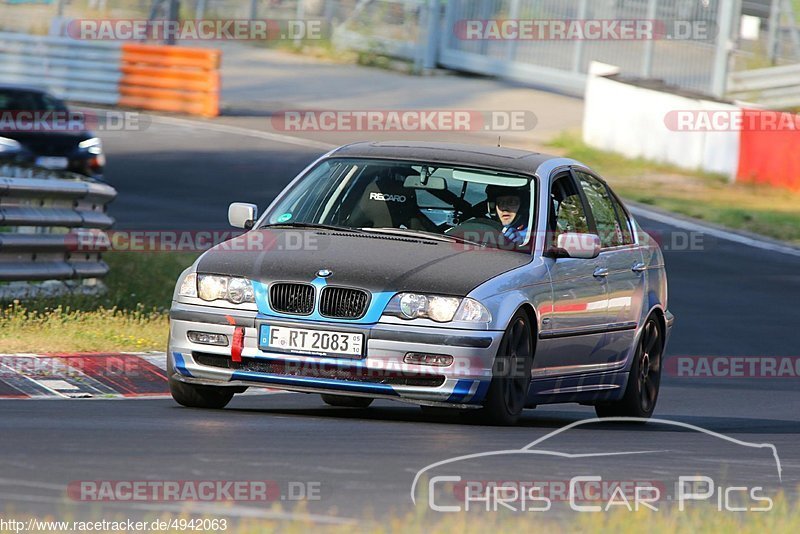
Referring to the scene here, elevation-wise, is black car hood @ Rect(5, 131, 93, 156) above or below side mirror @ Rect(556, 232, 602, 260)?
below

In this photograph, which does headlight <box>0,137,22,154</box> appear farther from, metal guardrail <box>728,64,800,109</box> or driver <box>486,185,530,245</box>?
driver <box>486,185,530,245</box>

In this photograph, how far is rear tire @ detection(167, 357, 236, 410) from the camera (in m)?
8.97

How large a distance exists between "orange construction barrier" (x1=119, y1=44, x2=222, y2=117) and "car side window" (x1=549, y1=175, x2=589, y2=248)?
23.6 m

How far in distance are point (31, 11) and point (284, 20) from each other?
28.8 feet

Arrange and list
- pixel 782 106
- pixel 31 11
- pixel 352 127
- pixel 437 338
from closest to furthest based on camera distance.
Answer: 1. pixel 437 338
2. pixel 782 106
3. pixel 352 127
4. pixel 31 11

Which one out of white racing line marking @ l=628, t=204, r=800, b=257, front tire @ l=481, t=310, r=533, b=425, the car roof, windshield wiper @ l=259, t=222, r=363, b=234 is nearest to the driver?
the car roof

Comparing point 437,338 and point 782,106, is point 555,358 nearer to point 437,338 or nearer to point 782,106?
point 437,338

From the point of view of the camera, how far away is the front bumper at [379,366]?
8.30m

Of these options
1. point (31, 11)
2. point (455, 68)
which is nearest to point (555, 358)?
point (455, 68)

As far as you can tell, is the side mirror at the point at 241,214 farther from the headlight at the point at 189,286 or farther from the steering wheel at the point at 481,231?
the steering wheel at the point at 481,231

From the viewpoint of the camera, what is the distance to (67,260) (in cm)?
1379

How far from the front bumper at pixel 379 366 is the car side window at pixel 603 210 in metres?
2.06

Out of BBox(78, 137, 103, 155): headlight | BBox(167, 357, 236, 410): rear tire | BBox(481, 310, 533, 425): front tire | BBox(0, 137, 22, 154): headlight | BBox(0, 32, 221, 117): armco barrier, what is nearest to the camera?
BBox(481, 310, 533, 425): front tire

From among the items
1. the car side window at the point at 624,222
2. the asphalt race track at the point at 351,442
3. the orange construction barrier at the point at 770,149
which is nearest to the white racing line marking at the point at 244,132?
the orange construction barrier at the point at 770,149
